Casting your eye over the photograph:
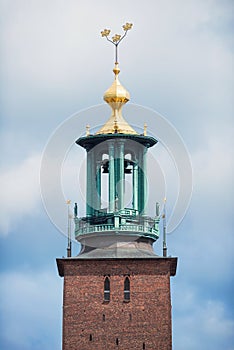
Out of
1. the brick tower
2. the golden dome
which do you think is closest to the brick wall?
the brick tower

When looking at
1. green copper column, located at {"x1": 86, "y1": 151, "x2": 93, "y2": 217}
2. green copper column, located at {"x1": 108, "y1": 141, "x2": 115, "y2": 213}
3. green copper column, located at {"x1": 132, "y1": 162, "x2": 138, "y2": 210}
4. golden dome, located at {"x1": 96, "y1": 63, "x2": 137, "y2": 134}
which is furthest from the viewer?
golden dome, located at {"x1": 96, "y1": 63, "x2": 137, "y2": 134}

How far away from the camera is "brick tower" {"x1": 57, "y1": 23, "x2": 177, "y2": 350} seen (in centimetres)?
8638

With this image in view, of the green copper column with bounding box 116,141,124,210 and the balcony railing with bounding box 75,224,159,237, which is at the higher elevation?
the green copper column with bounding box 116,141,124,210

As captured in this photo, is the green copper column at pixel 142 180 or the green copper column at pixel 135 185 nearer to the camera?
the green copper column at pixel 135 185

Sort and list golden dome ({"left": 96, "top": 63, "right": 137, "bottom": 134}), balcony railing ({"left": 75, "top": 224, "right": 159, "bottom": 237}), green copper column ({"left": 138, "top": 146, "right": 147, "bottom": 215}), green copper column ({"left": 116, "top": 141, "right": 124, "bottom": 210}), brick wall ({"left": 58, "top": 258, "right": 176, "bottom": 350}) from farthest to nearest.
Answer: golden dome ({"left": 96, "top": 63, "right": 137, "bottom": 134}) → green copper column ({"left": 138, "top": 146, "right": 147, "bottom": 215}) → green copper column ({"left": 116, "top": 141, "right": 124, "bottom": 210}) → balcony railing ({"left": 75, "top": 224, "right": 159, "bottom": 237}) → brick wall ({"left": 58, "top": 258, "right": 176, "bottom": 350})

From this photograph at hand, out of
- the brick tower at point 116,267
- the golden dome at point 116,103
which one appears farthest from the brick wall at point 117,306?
the golden dome at point 116,103

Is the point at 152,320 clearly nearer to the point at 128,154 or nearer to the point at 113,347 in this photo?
the point at 113,347

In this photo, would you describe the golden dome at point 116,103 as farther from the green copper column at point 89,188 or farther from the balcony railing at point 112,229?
the balcony railing at point 112,229

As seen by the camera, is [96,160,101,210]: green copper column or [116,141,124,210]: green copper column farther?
[96,160,101,210]: green copper column

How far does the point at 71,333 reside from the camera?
284ft

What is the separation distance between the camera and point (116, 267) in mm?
87250

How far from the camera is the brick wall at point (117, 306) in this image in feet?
283

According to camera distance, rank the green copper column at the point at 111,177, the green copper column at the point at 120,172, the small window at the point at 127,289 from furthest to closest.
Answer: the green copper column at the point at 120,172 → the green copper column at the point at 111,177 → the small window at the point at 127,289

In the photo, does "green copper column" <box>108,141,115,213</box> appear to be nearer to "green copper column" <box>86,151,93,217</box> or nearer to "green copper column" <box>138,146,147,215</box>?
"green copper column" <box>86,151,93,217</box>
